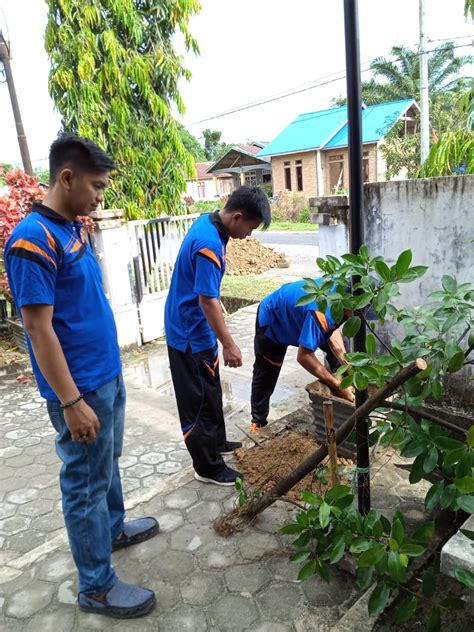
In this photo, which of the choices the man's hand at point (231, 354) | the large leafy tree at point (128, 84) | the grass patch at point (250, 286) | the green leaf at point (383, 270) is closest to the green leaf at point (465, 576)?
the green leaf at point (383, 270)

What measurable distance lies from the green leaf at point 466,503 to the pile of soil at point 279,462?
1.53m

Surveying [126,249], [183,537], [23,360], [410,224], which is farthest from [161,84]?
[183,537]

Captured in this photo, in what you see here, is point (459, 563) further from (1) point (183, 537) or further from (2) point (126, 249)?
(2) point (126, 249)

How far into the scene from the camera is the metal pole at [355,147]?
164 centimetres

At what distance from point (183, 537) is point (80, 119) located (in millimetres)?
5278

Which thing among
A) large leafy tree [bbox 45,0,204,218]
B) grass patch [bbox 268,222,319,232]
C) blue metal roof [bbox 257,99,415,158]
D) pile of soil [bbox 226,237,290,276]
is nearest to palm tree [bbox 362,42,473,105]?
blue metal roof [bbox 257,99,415,158]

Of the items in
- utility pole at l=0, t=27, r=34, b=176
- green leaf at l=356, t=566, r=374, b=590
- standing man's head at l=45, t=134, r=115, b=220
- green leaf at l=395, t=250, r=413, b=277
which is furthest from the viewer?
utility pole at l=0, t=27, r=34, b=176

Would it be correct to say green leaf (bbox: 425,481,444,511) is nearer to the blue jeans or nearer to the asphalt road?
the blue jeans

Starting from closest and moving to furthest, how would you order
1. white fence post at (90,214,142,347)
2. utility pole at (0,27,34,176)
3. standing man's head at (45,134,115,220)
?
standing man's head at (45,134,115,220) < white fence post at (90,214,142,347) < utility pole at (0,27,34,176)

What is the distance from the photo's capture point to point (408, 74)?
24406 millimetres

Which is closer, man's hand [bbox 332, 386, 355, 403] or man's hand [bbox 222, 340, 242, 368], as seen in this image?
man's hand [bbox 222, 340, 242, 368]

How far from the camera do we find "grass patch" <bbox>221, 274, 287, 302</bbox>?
948 centimetres

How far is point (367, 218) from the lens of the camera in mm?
3873

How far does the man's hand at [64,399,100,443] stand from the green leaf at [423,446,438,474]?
1191 millimetres
